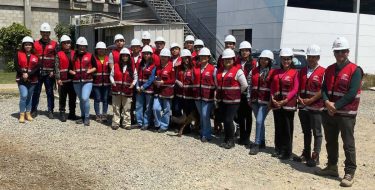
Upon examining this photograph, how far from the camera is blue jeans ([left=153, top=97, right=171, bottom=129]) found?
895 centimetres

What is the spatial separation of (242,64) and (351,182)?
2.95 meters

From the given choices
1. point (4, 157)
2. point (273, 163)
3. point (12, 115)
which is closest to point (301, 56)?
point (273, 163)

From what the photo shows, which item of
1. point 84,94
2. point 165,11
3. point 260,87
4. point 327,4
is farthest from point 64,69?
point 327,4

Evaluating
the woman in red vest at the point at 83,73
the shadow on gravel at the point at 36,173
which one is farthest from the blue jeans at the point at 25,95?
the shadow on gravel at the point at 36,173

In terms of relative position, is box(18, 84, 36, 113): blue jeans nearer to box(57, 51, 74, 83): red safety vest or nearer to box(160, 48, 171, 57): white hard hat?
box(57, 51, 74, 83): red safety vest

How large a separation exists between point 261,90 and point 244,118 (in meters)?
0.79

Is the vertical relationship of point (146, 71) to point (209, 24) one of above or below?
below

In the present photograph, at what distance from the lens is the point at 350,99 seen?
5.95m

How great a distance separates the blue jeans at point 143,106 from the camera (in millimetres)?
9125

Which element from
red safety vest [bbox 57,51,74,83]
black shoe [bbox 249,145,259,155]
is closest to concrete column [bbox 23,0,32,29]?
red safety vest [bbox 57,51,74,83]

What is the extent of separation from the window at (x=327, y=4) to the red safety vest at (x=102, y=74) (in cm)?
1223

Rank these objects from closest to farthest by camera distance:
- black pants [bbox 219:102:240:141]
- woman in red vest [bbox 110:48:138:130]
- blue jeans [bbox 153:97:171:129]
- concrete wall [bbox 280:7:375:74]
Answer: black pants [bbox 219:102:240:141] < blue jeans [bbox 153:97:171:129] < woman in red vest [bbox 110:48:138:130] < concrete wall [bbox 280:7:375:74]

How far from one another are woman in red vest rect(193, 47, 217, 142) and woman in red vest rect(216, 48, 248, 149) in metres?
0.23

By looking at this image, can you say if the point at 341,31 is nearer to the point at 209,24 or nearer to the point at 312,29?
the point at 312,29
